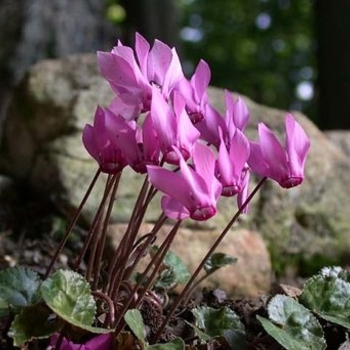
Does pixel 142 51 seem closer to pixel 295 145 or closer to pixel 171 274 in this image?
pixel 295 145

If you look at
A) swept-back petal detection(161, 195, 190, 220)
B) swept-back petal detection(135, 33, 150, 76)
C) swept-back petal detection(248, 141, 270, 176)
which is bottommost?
swept-back petal detection(161, 195, 190, 220)

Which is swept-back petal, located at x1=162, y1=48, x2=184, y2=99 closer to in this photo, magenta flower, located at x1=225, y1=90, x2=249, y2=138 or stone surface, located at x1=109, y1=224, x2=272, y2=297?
magenta flower, located at x1=225, y1=90, x2=249, y2=138

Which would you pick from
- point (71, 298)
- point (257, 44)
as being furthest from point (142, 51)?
point (257, 44)

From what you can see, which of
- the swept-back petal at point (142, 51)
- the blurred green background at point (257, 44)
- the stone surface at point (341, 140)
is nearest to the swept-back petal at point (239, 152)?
the swept-back petal at point (142, 51)

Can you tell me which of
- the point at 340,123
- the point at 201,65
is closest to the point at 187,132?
the point at 201,65

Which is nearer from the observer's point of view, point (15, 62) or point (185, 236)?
point (185, 236)

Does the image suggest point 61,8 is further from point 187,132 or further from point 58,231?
point 187,132

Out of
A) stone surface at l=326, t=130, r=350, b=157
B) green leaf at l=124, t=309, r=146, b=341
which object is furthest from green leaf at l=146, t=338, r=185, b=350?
stone surface at l=326, t=130, r=350, b=157
